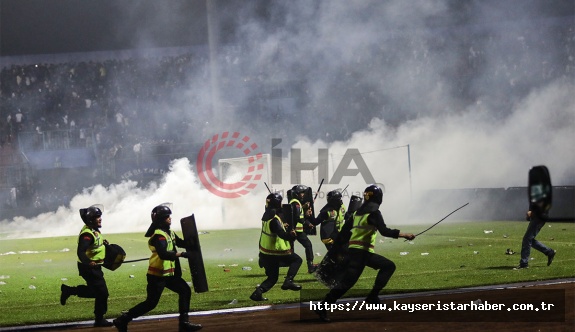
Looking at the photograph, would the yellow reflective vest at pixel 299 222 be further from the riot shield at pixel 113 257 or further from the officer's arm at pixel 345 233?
the officer's arm at pixel 345 233

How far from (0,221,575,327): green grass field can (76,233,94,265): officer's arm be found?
4.00 ft

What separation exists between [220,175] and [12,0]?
12.5 m

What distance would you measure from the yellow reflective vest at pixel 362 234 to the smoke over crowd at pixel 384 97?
84.7 feet

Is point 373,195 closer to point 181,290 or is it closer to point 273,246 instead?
point 181,290

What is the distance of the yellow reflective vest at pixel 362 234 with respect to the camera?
33.3 feet

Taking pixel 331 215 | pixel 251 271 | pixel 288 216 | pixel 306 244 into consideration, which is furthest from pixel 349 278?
pixel 251 271

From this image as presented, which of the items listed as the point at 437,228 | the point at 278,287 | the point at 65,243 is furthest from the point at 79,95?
the point at 278,287

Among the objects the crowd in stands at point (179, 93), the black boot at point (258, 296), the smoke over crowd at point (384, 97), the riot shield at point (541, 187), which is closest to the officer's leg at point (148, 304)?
the black boot at point (258, 296)

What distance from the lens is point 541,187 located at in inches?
213

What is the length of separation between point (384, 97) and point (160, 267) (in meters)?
36.4

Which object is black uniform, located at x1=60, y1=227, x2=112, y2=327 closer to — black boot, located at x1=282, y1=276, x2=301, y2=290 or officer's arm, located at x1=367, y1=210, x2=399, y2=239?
black boot, located at x1=282, y1=276, x2=301, y2=290

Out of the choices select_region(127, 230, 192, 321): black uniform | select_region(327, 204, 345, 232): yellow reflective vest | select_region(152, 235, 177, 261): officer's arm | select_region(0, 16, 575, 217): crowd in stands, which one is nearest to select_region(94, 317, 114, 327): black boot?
select_region(127, 230, 192, 321): black uniform

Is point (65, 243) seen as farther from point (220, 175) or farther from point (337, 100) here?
point (337, 100)

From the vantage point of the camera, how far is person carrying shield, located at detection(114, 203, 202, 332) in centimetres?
961
